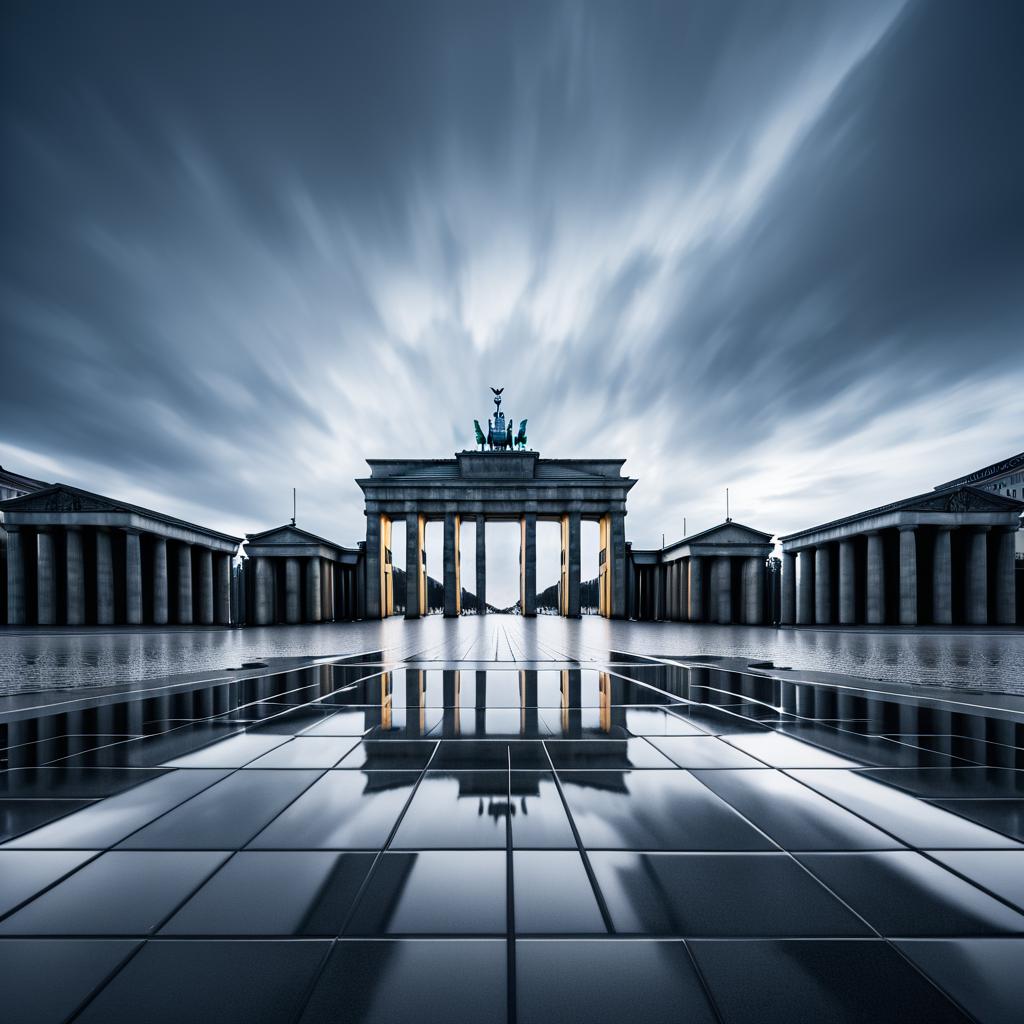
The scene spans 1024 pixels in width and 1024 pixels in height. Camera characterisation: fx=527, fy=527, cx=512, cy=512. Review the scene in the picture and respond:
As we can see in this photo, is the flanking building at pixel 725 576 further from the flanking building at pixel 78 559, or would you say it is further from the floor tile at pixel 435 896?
the floor tile at pixel 435 896

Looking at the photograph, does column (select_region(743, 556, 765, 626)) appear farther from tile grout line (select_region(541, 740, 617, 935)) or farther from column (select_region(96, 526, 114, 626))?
column (select_region(96, 526, 114, 626))

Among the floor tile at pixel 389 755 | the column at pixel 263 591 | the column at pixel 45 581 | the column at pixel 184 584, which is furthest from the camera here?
the column at pixel 263 591

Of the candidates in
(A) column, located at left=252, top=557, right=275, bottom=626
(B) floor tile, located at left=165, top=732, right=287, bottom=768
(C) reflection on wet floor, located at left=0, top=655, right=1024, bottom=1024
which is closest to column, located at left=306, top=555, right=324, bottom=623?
(A) column, located at left=252, top=557, right=275, bottom=626

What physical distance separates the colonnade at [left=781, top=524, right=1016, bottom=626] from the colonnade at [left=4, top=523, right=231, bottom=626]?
55927mm

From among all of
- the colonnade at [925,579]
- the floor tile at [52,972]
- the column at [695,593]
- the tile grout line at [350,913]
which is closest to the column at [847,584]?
the colonnade at [925,579]

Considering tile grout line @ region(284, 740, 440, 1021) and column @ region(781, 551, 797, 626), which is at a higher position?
tile grout line @ region(284, 740, 440, 1021)

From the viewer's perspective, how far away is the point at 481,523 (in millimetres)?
58094

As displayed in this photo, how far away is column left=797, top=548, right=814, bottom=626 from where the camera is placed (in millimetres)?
49769

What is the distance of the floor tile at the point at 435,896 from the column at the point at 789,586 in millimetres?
57166

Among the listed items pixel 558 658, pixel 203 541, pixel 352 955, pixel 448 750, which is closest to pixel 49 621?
pixel 203 541

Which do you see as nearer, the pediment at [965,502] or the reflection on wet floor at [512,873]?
the reflection on wet floor at [512,873]

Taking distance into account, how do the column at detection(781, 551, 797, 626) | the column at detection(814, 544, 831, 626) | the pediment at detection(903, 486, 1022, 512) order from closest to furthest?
the pediment at detection(903, 486, 1022, 512) → the column at detection(814, 544, 831, 626) → the column at detection(781, 551, 797, 626)

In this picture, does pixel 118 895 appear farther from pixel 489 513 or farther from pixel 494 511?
pixel 489 513

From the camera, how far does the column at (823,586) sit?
4731 centimetres
